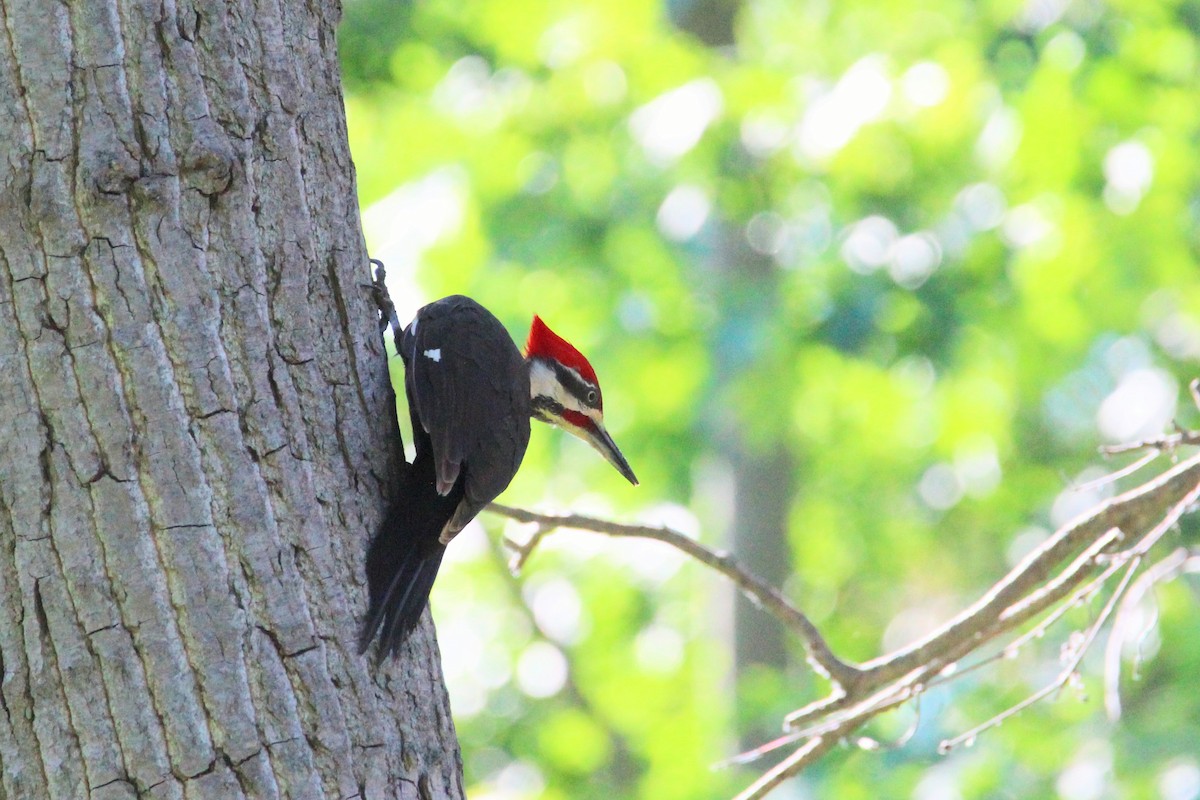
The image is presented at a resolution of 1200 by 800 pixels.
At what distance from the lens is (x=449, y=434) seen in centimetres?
277

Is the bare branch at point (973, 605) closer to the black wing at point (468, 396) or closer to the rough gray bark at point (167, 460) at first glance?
the black wing at point (468, 396)

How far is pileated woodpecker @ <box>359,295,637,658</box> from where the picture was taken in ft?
6.86

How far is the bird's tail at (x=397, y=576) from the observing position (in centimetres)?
201

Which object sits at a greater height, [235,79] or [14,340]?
[235,79]

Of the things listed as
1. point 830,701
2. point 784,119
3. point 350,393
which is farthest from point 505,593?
point 350,393

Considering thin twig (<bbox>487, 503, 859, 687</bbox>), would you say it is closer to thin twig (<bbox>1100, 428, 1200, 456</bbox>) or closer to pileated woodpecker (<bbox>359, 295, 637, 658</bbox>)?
pileated woodpecker (<bbox>359, 295, 637, 658</bbox>)

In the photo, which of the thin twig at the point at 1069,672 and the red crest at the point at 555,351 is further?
the red crest at the point at 555,351

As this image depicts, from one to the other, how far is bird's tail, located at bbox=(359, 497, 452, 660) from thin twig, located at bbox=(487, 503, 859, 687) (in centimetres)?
53

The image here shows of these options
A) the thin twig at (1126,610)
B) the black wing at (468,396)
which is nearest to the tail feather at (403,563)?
the black wing at (468,396)

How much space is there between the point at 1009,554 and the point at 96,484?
1072 centimetres

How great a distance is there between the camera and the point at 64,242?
72.0 inches

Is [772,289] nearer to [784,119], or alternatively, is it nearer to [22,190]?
[784,119]

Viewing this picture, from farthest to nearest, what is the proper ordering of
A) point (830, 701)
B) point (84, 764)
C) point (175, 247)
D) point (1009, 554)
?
point (1009, 554) < point (830, 701) < point (175, 247) < point (84, 764)

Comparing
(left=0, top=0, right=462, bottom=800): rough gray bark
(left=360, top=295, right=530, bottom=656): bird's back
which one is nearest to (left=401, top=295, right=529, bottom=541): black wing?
(left=360, top=295, right=530, bottom=656): bird's back
